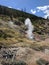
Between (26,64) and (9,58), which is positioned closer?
(26,64)

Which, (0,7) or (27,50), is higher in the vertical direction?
A: (0,7)

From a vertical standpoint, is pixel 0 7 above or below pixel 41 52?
above

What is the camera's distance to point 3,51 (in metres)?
38.2

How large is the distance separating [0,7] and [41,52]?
8422cm

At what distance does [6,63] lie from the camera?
104ft

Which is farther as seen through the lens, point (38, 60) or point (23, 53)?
point (23, 53)

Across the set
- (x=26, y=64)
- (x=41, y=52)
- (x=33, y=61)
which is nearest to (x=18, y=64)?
(x=26, y=64)

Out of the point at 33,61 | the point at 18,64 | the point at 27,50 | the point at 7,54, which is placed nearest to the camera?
the point at 18,64

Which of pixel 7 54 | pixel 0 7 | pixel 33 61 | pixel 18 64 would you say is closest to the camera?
pixel 18 64

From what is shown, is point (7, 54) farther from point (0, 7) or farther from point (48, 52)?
point (0, 7)

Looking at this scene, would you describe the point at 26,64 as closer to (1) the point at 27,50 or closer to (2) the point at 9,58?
(2) the point at 9,58

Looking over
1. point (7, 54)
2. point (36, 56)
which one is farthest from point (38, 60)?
point (7, 54)

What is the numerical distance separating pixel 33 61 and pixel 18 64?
11.5 ft

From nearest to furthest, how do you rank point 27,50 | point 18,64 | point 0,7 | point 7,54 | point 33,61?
point 18,64
point 33,61
point 7,54
point 27,50
point 0,7
